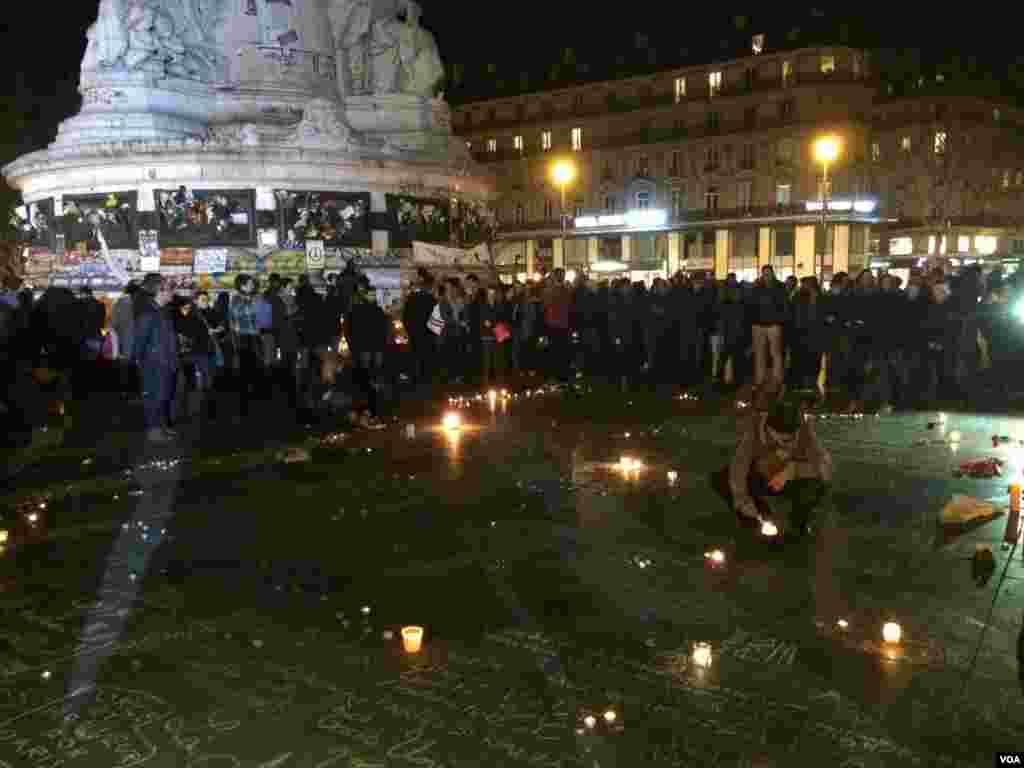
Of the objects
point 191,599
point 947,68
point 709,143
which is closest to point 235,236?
point 191,599

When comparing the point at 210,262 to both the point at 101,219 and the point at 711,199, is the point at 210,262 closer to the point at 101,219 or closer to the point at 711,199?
the point at 101,219

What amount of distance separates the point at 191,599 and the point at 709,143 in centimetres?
6616

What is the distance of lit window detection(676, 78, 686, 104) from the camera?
68875 mm

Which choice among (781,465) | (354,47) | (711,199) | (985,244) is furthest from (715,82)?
(781,465)

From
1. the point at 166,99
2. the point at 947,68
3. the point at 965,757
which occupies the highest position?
the point at 947,68

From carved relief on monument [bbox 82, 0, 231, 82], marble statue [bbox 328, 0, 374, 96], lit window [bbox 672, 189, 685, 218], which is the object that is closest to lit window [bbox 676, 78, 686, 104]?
lit window [bbox 672, 189, 685, 218]

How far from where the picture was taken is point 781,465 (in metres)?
7.12

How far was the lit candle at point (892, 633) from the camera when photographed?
529 cm

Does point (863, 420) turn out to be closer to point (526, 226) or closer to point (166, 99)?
point (166, 99)

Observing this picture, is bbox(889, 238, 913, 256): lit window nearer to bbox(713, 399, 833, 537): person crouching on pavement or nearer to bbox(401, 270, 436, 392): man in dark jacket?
bbox(401, 270, 436, 392): man in dark jacket

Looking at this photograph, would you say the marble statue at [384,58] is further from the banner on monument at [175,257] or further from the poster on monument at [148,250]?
the poster on monument at [148,250]

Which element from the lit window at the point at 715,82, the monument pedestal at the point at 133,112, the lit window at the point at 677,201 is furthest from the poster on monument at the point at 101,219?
the lit window at the point at 715,82

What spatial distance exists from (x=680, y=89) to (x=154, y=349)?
207 ft

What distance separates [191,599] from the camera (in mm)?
6059
